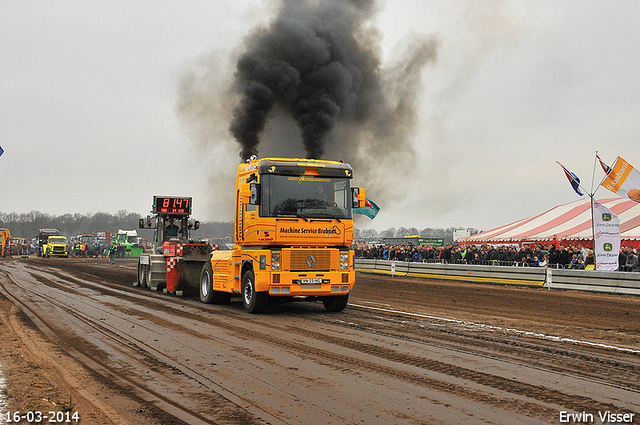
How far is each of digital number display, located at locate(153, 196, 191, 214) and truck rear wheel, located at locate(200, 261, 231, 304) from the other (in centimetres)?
631

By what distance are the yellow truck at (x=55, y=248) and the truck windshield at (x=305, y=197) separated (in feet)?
160

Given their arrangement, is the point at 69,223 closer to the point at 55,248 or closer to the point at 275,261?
→ the point at 55,248

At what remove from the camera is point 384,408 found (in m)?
4.96

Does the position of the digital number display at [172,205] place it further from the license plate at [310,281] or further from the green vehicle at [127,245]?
the green vehicle at [127,245]

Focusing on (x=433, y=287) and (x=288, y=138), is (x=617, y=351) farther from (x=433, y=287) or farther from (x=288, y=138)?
(x=288, y=138)

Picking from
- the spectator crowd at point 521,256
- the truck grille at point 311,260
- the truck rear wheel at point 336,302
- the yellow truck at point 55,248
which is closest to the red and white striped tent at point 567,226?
the spectator crowd at point 521,256

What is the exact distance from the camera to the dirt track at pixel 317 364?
194 inches

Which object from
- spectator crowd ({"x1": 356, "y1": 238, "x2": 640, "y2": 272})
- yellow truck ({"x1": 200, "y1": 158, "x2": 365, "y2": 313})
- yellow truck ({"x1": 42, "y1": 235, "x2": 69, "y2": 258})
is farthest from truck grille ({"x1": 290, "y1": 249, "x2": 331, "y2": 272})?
yellow truck ({"x1": 42, "y1": 235, "x2": 69, "y2": 258})

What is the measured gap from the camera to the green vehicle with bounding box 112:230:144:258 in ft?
205

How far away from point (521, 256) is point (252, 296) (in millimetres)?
14413

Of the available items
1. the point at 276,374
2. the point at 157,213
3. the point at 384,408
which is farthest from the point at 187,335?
the point at 157,213

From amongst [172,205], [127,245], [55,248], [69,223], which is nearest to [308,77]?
[172,205]

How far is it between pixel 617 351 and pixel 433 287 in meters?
12.3

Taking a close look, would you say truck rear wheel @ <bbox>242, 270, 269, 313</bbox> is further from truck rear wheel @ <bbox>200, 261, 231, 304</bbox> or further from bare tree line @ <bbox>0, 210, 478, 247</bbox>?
bare tree line @ <bbox>0, 210, 478, 247</bbox>
